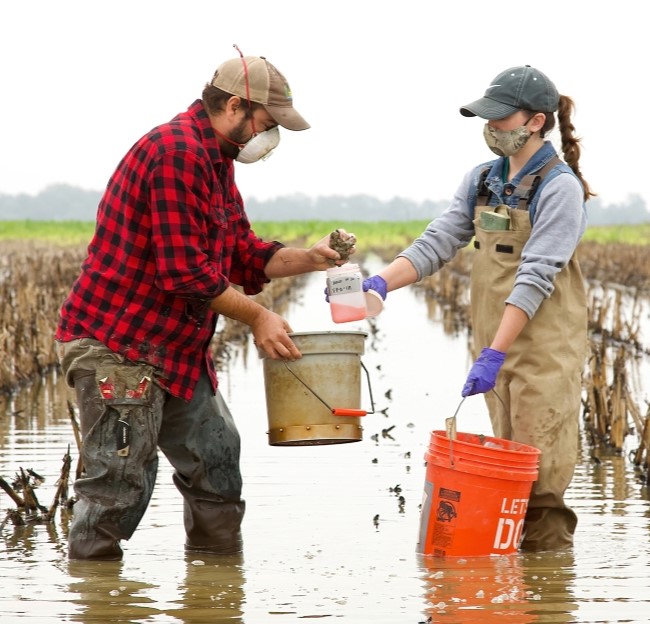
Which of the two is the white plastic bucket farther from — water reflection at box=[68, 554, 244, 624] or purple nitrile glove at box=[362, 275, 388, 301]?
water reflection at box=[68, 554, 244, 624]

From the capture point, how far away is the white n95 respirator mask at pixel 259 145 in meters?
4.46

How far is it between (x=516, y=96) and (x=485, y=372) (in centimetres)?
100

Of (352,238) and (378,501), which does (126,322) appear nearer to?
(352,238)

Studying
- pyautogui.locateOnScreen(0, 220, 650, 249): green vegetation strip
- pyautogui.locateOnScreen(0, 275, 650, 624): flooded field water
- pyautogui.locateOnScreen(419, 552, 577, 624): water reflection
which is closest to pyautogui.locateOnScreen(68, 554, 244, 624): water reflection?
pyautogui.locateOnScreen(0, 275, 650, 624): flooded field water

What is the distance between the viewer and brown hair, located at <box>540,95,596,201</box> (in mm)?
4695

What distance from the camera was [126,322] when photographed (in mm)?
4379

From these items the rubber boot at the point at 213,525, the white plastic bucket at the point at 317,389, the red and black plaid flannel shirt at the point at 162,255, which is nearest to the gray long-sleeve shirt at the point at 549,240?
the white plastic bucket at the point at 317,389

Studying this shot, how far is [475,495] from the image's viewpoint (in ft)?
14.7

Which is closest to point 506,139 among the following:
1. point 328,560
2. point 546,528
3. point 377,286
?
point 377,286

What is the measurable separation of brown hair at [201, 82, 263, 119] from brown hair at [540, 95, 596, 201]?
3.56ft

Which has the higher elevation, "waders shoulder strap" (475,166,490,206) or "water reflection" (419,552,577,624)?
"waders shoulder strap" (475,166,490,206)

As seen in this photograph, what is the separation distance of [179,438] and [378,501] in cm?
147

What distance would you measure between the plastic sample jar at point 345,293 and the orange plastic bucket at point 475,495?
0.56 metres

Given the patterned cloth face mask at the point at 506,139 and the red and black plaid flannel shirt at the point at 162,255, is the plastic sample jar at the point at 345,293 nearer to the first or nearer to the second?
the red and black plaid flannel shirt at the point at 162,255
